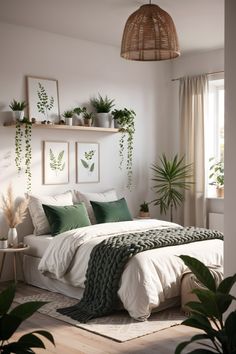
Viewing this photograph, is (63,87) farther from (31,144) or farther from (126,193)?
(126,193)

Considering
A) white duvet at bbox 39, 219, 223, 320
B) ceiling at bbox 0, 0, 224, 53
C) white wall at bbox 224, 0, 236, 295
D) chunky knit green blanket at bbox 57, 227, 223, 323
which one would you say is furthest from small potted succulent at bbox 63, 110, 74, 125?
white wall at bbox 224, 0, 236, 295

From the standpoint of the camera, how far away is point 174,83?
298 inches

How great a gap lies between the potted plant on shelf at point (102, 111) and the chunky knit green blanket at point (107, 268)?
195 cm

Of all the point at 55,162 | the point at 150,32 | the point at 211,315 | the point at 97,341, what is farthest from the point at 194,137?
the point at 211,315

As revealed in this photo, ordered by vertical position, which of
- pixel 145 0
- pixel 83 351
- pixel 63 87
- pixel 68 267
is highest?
pixel 145 0

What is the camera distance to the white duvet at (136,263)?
445 centimetres

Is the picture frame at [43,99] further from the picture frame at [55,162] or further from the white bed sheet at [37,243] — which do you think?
the white bed sheet at [37,243]

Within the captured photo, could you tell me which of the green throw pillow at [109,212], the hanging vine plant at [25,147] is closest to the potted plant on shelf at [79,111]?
the hanging vine plant at [25,147]

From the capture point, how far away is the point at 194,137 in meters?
7.22

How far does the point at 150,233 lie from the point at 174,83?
3072 mm

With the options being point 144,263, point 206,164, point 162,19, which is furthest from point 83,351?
point 206,164

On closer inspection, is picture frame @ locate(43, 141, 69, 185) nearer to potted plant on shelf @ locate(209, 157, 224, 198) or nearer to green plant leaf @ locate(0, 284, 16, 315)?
potted plant on shelf @ locate(209, 157, 224, 198)

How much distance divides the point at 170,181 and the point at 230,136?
3650mm

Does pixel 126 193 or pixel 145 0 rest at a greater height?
pixel 145 0
